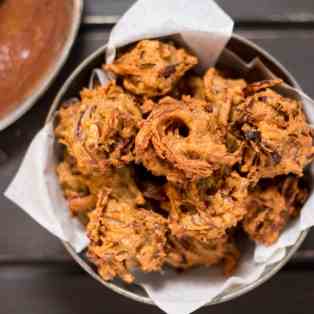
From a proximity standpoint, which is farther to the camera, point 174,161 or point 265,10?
point 265,10

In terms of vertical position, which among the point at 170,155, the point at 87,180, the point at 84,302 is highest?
the point at 170,155

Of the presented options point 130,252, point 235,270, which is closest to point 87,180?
point 130,252

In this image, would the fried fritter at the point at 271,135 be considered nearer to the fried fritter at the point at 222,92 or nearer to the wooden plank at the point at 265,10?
the fried fritter at the point at 222,92

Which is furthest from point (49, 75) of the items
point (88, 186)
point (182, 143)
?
point (182, 143)

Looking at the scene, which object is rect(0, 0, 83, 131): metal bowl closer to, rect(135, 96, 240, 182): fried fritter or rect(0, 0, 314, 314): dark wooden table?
rect(0, 0, 314, 314): dark wooden table

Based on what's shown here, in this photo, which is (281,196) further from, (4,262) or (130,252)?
(4,262)

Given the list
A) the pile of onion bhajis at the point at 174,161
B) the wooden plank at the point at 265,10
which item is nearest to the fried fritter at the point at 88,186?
the pile of onion bhajis at the point at 174,161

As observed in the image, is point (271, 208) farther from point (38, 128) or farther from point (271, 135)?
point (38, 128)

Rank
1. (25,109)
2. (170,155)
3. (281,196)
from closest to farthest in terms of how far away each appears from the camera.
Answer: (170,155) < (281,196) < (25,109)
